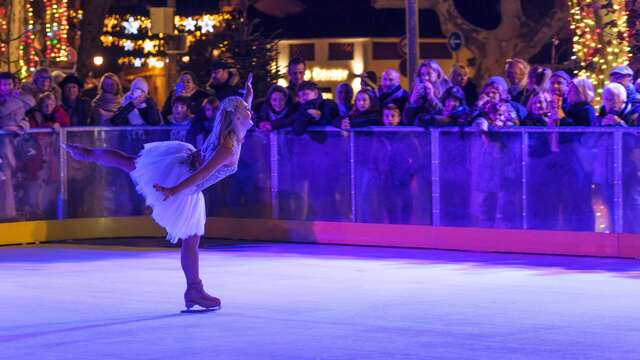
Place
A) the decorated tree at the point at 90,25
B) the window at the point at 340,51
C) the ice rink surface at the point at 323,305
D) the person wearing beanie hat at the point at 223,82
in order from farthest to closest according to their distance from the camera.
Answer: the window at the point at 340,51 < the decorated tree at the point at 90,25 < the person wearing beanie hat at the point at 223,82 < the ice rink surface at the point at 323,305

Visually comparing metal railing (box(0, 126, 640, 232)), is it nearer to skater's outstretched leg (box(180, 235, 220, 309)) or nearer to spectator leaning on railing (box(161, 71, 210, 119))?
spectator leaning on railing (box(161, 71, 210, 119))

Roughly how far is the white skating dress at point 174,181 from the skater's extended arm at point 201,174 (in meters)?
0.10

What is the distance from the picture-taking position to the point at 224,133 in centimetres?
1200

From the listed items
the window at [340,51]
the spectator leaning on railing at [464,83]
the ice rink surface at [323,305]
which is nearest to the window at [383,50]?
the window at [340,51]

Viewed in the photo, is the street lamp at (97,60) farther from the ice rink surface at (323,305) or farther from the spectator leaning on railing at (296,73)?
the ice rink surface at (323,305)

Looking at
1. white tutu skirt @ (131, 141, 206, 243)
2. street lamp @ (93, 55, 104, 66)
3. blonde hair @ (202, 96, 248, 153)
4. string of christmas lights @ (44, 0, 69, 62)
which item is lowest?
white tutu skirt @ (131, 141, 206, 243)

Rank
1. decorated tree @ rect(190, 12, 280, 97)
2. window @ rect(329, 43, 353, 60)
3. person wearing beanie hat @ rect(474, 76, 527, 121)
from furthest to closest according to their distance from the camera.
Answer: window @ rect(329, 43, 353, 60) < decorated tree @ rect(190, 12, 280, 97) < person wearing beanie hat @ rect(474, 76, 527, 121)

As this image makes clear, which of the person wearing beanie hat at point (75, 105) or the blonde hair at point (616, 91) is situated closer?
the blonde hair at point (616, 91)

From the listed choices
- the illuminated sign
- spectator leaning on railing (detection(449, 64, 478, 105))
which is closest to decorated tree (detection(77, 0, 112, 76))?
the illuminated sign

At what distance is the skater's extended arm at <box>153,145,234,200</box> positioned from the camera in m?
11.9

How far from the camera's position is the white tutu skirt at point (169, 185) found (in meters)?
12.1

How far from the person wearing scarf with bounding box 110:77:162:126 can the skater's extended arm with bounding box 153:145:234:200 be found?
719cm

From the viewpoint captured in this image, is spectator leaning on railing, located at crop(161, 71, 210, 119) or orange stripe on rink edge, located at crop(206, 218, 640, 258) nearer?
orange stripe on rink edge, located at crop(206, 218, 640, 258)

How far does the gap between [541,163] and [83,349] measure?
727 centimetres
